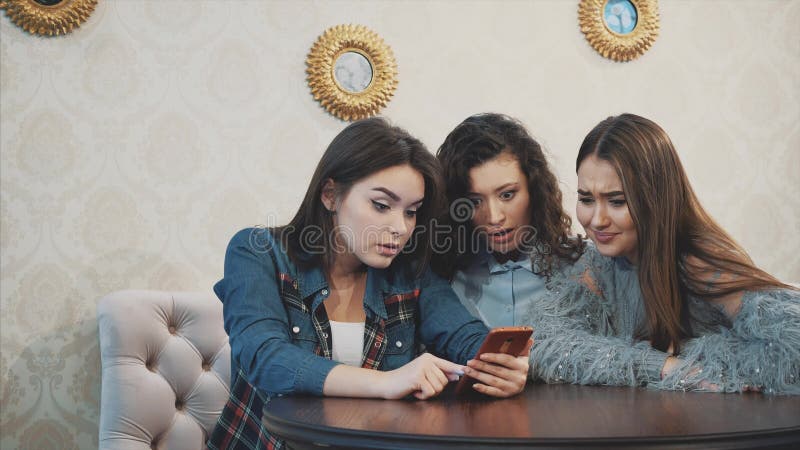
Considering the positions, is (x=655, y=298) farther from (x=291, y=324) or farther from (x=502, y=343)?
(x=291, y=324)

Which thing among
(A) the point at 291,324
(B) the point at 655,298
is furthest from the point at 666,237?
(A) the point at 291,324

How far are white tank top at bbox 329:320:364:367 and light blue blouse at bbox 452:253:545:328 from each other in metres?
0.44

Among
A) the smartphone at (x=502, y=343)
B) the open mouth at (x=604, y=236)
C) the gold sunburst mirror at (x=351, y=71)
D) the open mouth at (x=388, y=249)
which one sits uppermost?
the gold sunburst mirror at (x=351, y=71)

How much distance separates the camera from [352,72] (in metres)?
2.47

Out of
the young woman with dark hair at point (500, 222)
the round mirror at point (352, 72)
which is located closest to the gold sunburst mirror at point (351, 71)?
the round mirror at point (352, 72)

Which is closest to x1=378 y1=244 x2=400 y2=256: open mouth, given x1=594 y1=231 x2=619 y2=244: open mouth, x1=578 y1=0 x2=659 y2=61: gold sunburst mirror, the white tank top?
the white tank top

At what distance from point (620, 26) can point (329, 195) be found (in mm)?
1681

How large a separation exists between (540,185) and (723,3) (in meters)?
1.59

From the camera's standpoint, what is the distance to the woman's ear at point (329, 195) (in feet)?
5.59

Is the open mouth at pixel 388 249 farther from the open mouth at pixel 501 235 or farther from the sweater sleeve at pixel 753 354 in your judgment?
the sweater sleeve at pixel 753 354

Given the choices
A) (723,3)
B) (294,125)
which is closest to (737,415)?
(294,125)

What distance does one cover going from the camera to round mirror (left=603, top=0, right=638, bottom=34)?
9.04 feet

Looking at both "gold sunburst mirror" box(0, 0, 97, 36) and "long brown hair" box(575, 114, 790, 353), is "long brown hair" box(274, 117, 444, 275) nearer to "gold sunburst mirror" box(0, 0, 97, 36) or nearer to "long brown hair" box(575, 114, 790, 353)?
"long brown hair" box(575, 114, 790, 353)

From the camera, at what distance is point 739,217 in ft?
9.43
